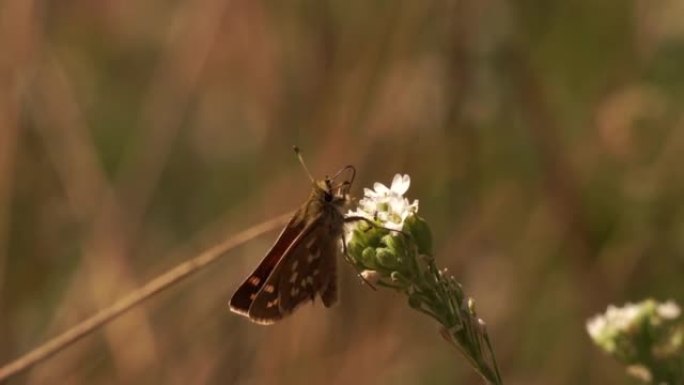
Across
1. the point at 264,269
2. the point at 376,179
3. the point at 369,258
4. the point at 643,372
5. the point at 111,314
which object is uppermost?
the point at 376,179

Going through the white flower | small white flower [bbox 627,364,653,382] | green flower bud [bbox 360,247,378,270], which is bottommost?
green flower bud [bbox 360,247,378,270]

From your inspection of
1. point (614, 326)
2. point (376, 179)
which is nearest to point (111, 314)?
point (614, 326)

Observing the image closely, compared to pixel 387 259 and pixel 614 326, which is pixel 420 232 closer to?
pixel 387 259

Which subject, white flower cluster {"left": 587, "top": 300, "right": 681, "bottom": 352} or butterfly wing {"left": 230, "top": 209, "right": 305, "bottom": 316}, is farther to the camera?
white flower cluster {"left": 587, "top": 300, "right": 681, "bottom": 352}

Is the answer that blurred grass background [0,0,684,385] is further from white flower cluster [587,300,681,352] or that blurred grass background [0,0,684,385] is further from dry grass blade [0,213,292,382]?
white flower cluster [587,300,681,352]

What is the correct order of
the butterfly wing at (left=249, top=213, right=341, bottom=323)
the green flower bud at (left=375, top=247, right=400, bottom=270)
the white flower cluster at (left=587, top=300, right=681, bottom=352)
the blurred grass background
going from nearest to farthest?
the green flower bud at (left=375, top=247, right=400, bottom=270), the butterfly wing at (left=249, top=213, right=341, bottom=323), the white flower cluster at (left=587, top=300, right=681, bottom=352), the blurred grass background

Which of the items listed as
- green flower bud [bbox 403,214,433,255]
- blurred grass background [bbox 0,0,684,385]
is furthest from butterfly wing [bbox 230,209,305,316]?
blurred grass background [bbox 0,0,684,385]
